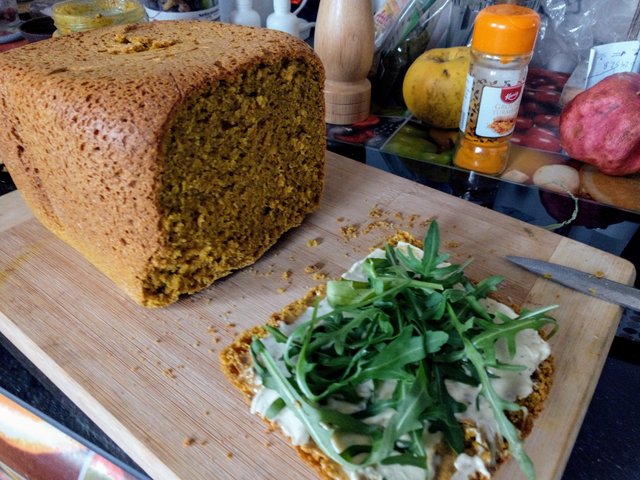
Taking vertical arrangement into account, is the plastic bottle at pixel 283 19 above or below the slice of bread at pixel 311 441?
above

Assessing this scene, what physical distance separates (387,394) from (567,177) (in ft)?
3.20

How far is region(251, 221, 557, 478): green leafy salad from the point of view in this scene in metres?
0.72

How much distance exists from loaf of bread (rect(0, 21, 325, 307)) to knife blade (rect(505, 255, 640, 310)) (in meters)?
0.51

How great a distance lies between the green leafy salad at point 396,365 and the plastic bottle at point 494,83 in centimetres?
55

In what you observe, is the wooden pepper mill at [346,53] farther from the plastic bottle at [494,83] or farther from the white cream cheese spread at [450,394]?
the white cream cheese spread at [450,394]

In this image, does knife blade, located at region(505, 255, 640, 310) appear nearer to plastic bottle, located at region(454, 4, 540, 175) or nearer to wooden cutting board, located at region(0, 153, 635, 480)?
wooden cutting board, located at region(0, 153, 635, 480)

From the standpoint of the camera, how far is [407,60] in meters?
1.84

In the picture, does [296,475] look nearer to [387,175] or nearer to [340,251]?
[340,251]

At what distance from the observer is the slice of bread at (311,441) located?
74 centimetres

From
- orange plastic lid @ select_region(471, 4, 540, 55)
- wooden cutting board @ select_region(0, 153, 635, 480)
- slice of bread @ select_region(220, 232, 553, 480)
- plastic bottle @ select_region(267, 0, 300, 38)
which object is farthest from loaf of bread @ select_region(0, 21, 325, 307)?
plastic bottle @ select_region(267, 0, 300, 38)

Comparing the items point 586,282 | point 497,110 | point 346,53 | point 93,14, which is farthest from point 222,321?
point 93,14

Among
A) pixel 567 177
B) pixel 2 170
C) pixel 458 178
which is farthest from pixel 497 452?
pixel 2 170

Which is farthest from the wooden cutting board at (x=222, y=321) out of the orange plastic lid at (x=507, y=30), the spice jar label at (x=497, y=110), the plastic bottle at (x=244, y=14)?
the plastic bottle at (x=244, y=14)

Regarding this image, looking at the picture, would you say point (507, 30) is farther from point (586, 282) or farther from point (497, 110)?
point (586, 282)
